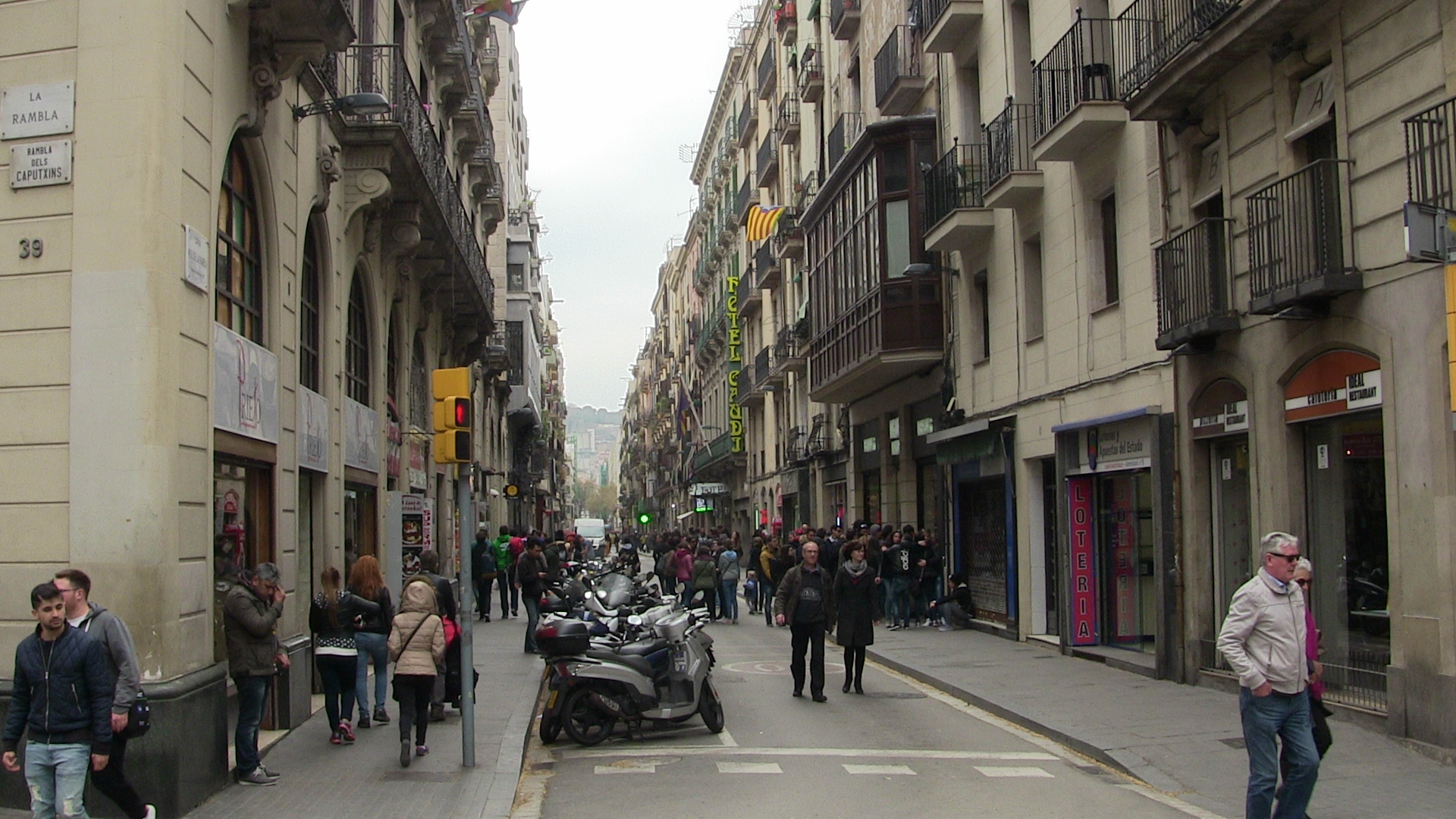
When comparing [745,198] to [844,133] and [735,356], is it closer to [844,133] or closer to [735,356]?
[735,356]

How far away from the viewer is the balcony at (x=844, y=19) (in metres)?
30.2

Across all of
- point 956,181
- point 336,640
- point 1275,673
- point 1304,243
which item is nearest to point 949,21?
point 956,181

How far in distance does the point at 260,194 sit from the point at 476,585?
13984mm

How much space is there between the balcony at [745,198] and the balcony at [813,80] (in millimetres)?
11125

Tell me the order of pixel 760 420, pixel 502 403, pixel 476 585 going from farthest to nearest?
pixel 760 420, pixel 502 403, pixel 476 585

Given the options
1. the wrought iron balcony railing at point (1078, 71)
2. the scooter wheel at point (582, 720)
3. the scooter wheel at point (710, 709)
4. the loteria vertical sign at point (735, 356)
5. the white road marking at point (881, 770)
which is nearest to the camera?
the white road marking at point (881, 770)

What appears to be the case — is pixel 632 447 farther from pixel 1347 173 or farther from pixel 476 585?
pixel 1347 173

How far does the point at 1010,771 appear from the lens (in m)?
10.5

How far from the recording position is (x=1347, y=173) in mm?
11805

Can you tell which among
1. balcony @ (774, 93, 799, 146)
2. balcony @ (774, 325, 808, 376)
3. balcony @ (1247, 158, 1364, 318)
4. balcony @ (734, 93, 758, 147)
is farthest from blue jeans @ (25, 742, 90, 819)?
balcony @ (734, 93, 758, 147)

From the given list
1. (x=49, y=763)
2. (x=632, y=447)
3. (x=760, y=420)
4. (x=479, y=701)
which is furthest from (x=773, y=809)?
(x=632, y=447)

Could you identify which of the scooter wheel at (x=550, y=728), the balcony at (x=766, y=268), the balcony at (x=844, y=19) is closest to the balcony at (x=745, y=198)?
the balcony at (x=766, y=268)

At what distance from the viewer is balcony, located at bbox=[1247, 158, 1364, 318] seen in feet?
38.4

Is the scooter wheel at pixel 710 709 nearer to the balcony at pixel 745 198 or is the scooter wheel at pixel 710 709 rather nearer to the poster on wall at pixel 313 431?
the poster on wall at pixel 313 431
